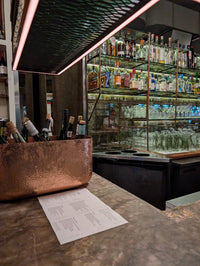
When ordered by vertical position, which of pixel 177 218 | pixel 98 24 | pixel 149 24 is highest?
pixel 149 24

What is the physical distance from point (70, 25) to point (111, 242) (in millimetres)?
818

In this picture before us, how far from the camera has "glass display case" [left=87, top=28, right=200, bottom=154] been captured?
8.43 feet

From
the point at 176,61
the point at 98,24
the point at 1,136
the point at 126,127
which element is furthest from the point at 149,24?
the point at 1,136

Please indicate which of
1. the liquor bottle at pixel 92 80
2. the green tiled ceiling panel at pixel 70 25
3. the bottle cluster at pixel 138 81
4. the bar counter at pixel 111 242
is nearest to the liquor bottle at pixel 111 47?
the bottle cluster at pixel 138 81

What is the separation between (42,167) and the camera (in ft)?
2.38

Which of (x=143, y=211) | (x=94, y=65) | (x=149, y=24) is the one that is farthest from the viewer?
(x=149, y=24)

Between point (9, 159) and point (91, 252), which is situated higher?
point (9, 159)

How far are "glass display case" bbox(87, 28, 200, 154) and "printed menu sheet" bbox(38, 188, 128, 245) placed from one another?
1795 millimetres

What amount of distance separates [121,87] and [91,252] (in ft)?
8.52

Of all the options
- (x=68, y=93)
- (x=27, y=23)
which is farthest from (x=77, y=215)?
(x=68, y=93)

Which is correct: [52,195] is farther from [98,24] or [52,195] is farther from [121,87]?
[121,87]

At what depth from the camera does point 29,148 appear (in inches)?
27.8

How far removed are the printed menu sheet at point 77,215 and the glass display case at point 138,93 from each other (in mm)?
1795

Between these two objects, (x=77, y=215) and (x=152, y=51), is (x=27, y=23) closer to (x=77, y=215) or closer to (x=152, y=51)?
(x=77, y=215)
